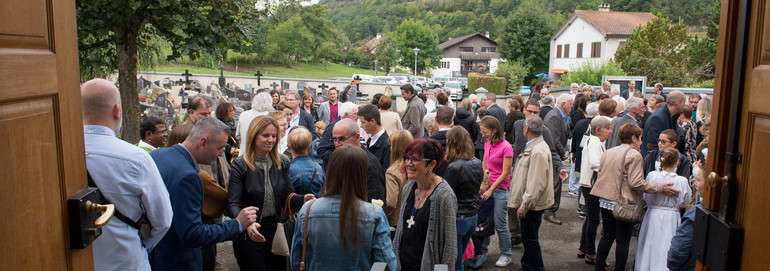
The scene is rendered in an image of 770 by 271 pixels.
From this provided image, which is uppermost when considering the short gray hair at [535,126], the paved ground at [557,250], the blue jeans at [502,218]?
the short gray hair at [535,126]

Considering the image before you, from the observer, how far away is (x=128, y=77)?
9414 millimetres

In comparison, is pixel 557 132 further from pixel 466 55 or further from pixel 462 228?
pixel 466 55

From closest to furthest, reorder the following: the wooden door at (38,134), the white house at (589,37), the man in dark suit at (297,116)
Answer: the wooden door at (38,134) → the man in dark suit at (297,116) → the white house at (589,37)

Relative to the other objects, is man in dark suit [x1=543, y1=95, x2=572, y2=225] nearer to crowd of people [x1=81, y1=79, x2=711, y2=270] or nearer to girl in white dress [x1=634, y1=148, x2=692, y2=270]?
crowd of people [x1=81, y1=79, x2=711, y2=270]

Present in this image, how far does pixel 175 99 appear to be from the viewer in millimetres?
17891

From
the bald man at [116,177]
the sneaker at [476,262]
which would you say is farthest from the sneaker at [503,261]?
the bald man at [116,177]

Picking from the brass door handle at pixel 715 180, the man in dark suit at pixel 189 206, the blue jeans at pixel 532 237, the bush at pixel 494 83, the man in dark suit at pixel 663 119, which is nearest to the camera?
the brass door handle at pixel 715 180

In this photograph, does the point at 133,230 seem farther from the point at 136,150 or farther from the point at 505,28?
the point at 505,28

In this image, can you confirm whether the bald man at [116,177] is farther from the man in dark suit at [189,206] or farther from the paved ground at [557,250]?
the paved ground at [557,250]

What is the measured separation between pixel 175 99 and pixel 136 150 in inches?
647

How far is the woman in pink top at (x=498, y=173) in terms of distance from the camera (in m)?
5.94

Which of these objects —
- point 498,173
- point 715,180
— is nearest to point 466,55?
point 498,173

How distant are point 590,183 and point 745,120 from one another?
4.79 metres

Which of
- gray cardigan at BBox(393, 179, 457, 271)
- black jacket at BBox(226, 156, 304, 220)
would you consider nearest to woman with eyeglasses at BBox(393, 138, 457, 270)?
gray cardigan at BBox(393, 179, 457, 271)
